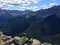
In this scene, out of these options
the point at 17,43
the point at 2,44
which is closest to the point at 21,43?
the point at 17,43

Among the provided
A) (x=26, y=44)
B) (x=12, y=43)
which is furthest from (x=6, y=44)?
(x=26, y=44)

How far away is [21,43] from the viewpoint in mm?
36156

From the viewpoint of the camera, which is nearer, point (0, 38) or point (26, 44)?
point (26, 44)

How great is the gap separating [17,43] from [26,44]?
1630mm

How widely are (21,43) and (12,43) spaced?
4.93ft

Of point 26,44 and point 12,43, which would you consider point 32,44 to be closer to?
point 26,44

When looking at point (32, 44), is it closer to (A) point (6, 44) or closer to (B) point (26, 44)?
(B) point (26, 44)

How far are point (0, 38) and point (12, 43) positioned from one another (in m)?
3.18

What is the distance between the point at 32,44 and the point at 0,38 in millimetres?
6257

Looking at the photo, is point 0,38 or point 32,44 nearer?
point 32,44

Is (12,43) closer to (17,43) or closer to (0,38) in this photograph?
(17,43)

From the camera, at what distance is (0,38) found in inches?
1515

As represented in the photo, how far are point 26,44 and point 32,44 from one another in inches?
38.5

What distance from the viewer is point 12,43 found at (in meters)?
36.3
